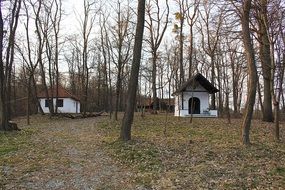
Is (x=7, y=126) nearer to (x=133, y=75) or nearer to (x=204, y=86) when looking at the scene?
(x=133, y=75)

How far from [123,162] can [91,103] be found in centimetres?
4826

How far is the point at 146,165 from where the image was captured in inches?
436

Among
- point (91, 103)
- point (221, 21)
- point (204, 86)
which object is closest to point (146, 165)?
point (221, 21)

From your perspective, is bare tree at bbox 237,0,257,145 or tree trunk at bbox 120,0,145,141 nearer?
bare tree at bbox 237,0,257,145

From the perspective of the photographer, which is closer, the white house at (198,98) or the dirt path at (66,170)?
the dirt path at (66,170)

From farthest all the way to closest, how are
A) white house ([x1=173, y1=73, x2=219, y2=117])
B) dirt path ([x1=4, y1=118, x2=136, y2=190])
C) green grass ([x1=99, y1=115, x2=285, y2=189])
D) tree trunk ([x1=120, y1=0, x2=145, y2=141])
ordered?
white house ([x1=173, y1=73, x2=219, y2=117]), tree trunk ([x1=120, y1=0, x2=145, y2=141]), green grass ([x1=99, y1=115, x2=285, y2=189]), dirt path ([x1=4, y1=118, x2=136, y2=190])

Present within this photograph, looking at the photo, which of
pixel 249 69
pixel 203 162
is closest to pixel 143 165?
pixel 203 162

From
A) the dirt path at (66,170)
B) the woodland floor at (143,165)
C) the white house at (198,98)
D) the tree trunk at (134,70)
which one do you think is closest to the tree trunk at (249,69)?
the woodland floor at (143,165)

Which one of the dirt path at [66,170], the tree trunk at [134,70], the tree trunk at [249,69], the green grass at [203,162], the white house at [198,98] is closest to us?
the dirt path at [66,170]

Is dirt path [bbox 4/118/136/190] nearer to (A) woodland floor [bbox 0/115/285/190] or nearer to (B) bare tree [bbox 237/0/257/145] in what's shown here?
(A) woodland floor [bbox 0/115/285/190]

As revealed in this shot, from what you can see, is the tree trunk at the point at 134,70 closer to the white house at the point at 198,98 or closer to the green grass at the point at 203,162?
the green grass at the point at 203,162

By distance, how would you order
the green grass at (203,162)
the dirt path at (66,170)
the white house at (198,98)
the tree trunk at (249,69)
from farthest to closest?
the white house at (198,98)
the tree trunk at (249,69)
the green grass at (203,162)
the dirt path at (66,170)

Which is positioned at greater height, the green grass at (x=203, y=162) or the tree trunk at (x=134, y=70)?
the tree trunk at (x=134, y=70)

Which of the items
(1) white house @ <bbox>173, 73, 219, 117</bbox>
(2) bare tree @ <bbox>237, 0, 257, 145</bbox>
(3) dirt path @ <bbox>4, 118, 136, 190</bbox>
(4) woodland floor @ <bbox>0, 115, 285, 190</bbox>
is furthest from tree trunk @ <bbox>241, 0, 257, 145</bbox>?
(1) white house @ <bbox>173, 73, 219, 117</bbox>
